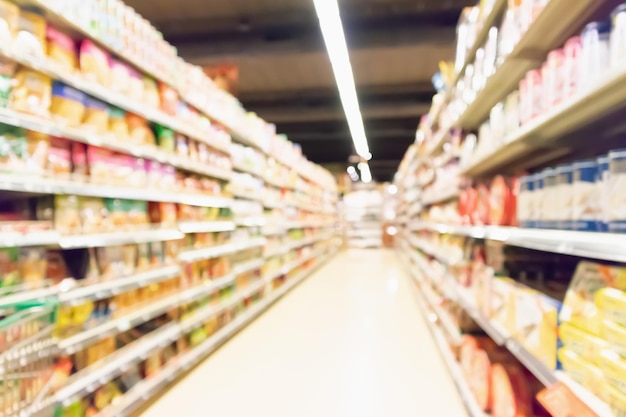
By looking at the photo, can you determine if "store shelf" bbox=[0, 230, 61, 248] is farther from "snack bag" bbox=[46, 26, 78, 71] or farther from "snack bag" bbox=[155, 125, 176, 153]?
"snack bag" bbox=[155, 125, 176, 153]

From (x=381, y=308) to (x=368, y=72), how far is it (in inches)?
170

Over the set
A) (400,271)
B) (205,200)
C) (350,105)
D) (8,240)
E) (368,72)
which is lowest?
(400,271)

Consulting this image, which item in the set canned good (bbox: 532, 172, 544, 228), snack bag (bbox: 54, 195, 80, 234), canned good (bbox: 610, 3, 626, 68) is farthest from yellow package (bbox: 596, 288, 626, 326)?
snack bag (bbox: 54, 195, 80, 234)

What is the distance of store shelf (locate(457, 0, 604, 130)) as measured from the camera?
153 cm

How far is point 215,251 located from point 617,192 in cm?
291

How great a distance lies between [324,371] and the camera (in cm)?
288

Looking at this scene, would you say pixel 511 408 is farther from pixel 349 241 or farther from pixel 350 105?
pixel 349 241

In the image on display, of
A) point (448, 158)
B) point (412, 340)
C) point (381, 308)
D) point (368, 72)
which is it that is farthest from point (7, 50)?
point (368, 72)

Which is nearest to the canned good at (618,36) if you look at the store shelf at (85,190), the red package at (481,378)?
the red package at (481,378)

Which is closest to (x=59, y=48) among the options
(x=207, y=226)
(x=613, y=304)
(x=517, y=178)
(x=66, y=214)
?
(x=66, y=214)

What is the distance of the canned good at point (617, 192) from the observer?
1.02 metres

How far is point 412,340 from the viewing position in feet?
11.9

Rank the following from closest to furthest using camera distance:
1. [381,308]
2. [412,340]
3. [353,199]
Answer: [412,340] → [381,308] → [353,199]

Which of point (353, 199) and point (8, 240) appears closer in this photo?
point (8, 240)
